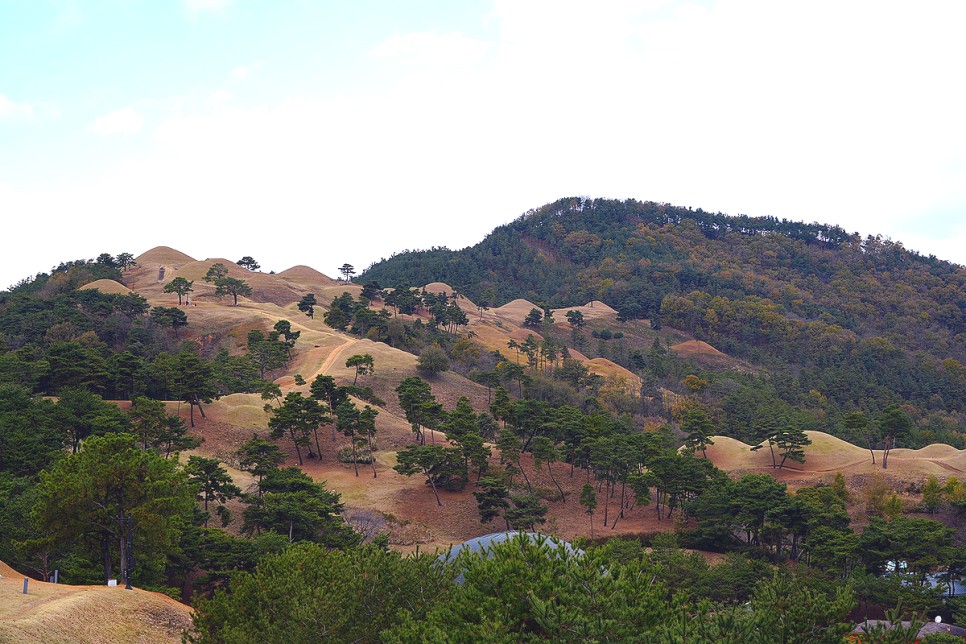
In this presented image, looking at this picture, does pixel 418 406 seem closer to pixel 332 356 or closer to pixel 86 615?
pixel 332 356

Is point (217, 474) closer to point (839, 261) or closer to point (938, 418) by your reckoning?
point (938, 418)

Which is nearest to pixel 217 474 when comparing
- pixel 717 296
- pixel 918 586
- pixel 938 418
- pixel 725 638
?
pixel 725 638

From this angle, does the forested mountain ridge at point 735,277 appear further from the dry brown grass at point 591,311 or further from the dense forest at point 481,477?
the dense forest at point 481,477

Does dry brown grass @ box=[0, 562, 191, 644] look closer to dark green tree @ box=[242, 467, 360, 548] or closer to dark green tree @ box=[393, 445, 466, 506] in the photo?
dark green tree @ box=[242, 467, 360, 548]

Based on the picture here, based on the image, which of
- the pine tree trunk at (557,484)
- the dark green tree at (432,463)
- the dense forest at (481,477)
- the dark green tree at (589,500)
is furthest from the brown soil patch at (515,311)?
the dark green tree at (589,500)

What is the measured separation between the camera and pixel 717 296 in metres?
148

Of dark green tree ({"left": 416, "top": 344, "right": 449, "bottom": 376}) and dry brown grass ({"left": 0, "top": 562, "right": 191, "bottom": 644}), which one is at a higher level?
dark green tree ({"left": 416, "top": 344, "right": 449, "bottom": 376})

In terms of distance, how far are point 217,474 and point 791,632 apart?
3264 cm

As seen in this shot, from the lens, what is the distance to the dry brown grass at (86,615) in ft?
65.4

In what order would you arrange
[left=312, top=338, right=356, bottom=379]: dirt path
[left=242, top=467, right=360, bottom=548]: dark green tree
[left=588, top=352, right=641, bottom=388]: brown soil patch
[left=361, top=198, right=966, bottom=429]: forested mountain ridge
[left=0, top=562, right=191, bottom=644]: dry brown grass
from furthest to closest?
[left=361, top=198, right=966, bottom=429]: forested mountain ridge < [left=588, top=352, right=641, bottom=388]: brown soil patch < [left=312, top=338, right=356, bottom=379]: dirt path < [left=242, top=467, right=360, bottom=548]: dark green tree < [left=0, top=562, right=191, bottom=644]: dry brown grass

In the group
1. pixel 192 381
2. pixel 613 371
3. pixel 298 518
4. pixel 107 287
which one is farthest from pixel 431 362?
pixel 107 287

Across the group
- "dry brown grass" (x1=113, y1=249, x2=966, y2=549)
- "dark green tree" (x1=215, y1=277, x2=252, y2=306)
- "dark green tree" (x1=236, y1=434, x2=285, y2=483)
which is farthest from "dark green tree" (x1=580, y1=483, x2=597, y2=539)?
"dark green tree" (x1=215, y1=277, x2=252, y2=306)

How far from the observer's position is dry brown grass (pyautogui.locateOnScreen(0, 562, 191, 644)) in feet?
65.4

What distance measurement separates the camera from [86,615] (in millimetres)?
21906
